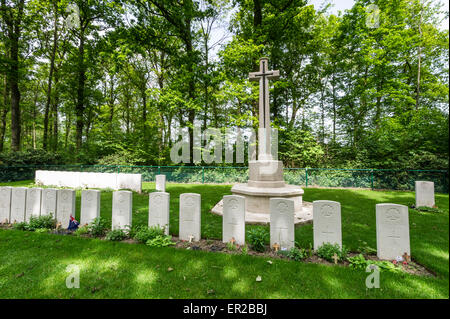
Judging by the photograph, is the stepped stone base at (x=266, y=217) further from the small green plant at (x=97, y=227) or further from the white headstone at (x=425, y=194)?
the white headstone at (x=425, y=194)

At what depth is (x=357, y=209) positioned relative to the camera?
6.26m

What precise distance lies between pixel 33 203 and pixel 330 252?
677 cm

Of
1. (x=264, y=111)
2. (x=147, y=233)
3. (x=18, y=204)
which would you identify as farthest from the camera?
(x=264, y=111)

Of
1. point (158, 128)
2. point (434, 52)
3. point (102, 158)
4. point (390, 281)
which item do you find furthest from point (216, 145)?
point (434, 52)

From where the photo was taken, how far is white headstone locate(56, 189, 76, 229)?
4.41m

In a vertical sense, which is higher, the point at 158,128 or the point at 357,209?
the point at 158,128

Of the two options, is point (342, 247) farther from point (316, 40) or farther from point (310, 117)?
point (316, 40)

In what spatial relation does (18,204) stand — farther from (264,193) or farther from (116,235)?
(264,193)

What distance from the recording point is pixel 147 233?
3797 mm

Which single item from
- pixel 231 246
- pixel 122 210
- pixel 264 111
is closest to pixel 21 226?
pixel 122 210

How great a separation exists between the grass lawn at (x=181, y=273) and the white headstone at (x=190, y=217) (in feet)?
1.63

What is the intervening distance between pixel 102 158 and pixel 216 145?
10.2 m

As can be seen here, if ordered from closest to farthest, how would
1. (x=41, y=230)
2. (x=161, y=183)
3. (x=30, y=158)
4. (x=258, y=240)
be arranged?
(x=258, y=240)
(x=41, y=230)
(x=161, y=183)
(x=30, y=158)
